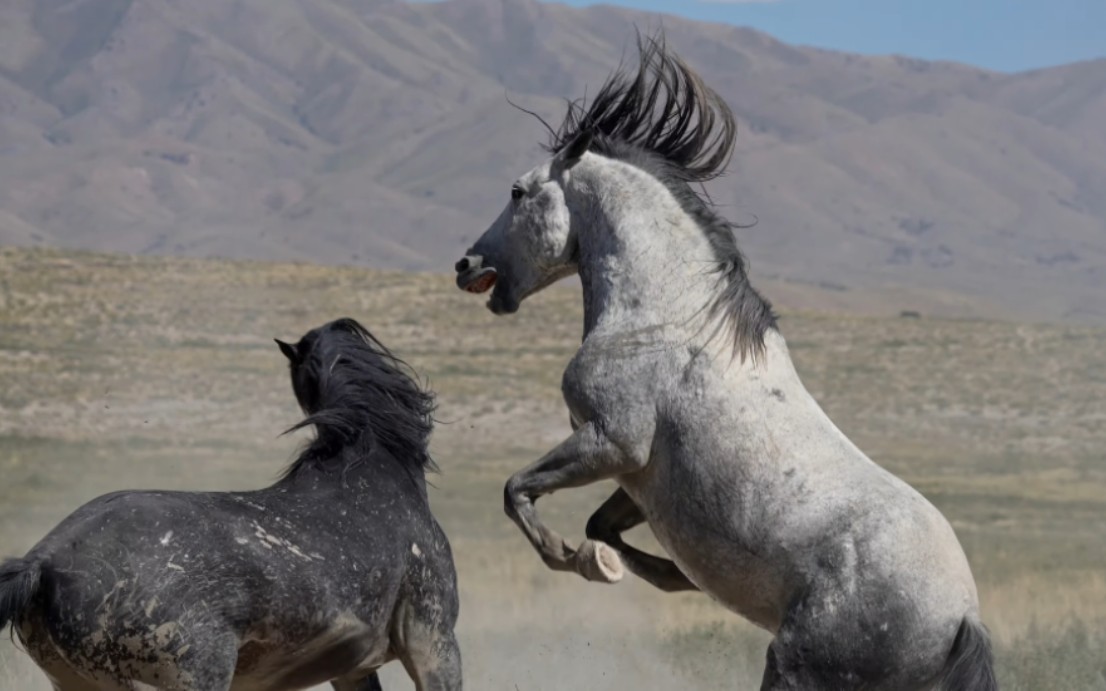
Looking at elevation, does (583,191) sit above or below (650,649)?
above

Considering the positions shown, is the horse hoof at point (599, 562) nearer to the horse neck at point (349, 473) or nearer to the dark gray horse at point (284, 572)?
the dark gray horse at point (284, 572)

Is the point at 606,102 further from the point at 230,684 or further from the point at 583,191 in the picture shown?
the point at 230,684

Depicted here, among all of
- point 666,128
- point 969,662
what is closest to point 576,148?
point 666,128

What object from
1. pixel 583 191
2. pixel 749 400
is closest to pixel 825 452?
pixel 749 400

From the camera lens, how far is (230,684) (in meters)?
6.11

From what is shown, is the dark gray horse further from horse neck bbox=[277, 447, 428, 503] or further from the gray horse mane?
the gray horse mane

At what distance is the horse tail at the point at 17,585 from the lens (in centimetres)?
573

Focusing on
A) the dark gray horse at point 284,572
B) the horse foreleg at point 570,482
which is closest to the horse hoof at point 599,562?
the horse foreleg at point 570,482

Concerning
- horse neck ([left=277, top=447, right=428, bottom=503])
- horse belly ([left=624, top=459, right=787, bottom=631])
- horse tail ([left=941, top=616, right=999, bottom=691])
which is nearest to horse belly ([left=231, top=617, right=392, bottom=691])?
horse neck ([left=277, top=447, right=428, bottom=503])

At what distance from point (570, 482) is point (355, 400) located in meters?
1.65

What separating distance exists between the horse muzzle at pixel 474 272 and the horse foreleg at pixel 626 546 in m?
1.00

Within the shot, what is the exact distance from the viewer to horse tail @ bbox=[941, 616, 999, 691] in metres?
5.70

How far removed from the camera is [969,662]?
5.70 m

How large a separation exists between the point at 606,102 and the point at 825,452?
1732 mm
